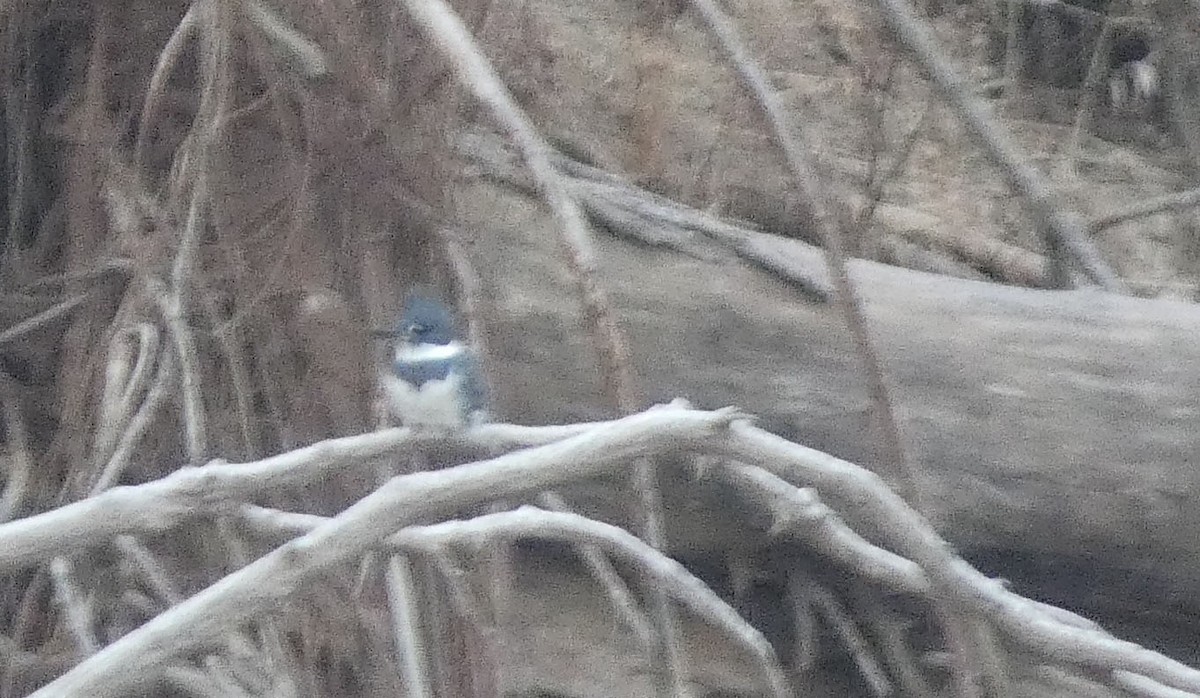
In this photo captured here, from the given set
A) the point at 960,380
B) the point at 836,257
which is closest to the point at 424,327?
the point at 836,257

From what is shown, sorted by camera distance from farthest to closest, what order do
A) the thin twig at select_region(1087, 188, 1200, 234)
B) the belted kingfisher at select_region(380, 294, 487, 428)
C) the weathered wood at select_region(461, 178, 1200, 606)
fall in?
the thin twig at select_region(1087, 188, 1200, 234) → the weathered wood at select_region(461, 178, 1200, 606) → the belted kingfisher at select_region(380, 294, 487, 428)

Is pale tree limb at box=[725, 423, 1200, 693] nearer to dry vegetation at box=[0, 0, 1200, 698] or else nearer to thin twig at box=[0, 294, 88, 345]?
dry vegetation at box=[0, 0, 1200, 698]

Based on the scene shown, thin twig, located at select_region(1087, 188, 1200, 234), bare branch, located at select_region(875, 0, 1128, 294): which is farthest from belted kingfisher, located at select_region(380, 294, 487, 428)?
thin twig, located at select_region(1087, 188, 1200, 234)

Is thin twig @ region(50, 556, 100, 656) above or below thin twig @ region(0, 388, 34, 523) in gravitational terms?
below

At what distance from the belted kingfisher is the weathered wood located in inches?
10.9

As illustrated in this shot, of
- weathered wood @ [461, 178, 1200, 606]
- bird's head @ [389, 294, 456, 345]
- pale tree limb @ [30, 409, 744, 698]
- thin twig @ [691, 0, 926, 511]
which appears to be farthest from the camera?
weathered wood @ [461, 178, 1200, 606]

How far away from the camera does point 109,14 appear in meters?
2.12

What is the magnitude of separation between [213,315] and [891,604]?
1.04 meters

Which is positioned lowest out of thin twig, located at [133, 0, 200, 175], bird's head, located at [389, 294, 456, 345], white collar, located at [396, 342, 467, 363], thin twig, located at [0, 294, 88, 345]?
white collar, located at [396, 342, 467, 363]

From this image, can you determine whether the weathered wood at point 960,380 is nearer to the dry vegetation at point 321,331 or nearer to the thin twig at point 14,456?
the dry vegetation at point 321,331

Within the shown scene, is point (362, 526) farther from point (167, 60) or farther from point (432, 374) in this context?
point (167, 60)

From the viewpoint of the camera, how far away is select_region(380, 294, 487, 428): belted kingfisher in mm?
1513

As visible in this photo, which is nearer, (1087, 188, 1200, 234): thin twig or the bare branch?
the bare branch

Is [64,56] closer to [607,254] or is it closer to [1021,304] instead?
[607,254]
